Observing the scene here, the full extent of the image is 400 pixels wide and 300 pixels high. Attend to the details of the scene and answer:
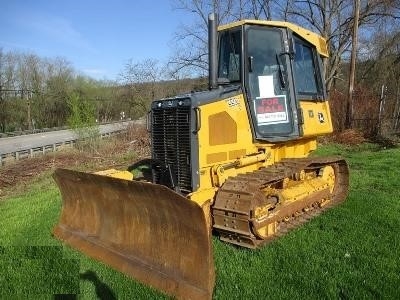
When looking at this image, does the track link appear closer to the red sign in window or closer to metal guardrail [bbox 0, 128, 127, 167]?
the red sign in window

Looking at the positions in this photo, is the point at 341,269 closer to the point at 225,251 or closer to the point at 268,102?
the point at 225,251

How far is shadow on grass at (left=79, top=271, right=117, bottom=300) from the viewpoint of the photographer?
4430 millimetres

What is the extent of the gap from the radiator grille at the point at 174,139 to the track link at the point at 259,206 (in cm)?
62

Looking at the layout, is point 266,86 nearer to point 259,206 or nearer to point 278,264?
point 259,206

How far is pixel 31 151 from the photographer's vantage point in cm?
2150

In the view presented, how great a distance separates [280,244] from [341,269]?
3.05ft

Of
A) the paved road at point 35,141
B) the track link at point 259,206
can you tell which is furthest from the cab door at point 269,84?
the paved road at point 35,141

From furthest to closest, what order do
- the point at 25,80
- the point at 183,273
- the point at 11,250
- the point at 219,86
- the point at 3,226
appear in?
the point at 25,80 < the point at 3,226 < the point at 219,86 < the point at 11,250 < the point at 183,273

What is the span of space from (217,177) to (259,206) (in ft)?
2.68

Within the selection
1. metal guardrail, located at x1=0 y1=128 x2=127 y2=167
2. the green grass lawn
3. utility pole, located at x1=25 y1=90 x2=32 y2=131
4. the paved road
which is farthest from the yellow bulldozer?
utility pole, located at x1=25 y1=90 x2=32 y2=131

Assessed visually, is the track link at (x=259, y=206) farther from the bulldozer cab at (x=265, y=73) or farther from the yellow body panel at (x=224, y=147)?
A: the bulldozer cab at (x=265, y=73)

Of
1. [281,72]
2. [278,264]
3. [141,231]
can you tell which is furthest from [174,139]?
[278,264]

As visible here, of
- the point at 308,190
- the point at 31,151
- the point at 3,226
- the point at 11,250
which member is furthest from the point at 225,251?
the point at 31,151

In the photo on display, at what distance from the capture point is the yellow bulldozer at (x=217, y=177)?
4.76 metres
